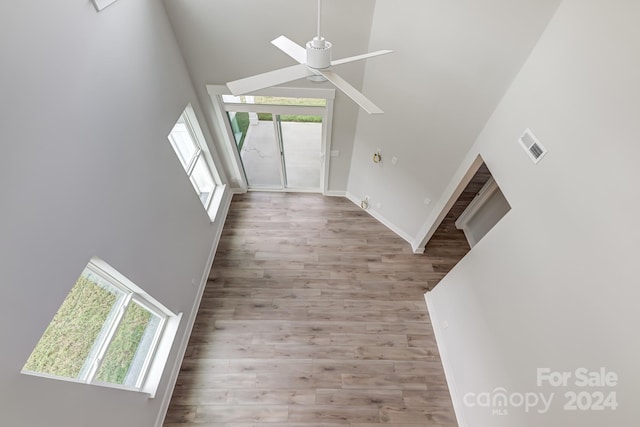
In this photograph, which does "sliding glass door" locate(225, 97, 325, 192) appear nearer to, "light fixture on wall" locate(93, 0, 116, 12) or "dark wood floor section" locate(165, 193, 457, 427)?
"dark wood floor section" locate(165, 193, 457, 427)

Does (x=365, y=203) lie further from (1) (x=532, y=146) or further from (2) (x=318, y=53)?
(2) (x=318, y=53)

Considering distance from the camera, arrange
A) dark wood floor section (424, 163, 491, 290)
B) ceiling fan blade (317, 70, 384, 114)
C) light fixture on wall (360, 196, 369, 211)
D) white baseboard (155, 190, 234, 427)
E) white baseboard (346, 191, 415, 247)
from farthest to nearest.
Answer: light fixture on wall (360, 196, 369, 211)
white baseboard (346, 191, 415, 247)
dark wood floor section (424, 163, 491, 290)
white baseboard (155, 190, 234, 427)
ceiling fan blade (317, 70, 384, 114)

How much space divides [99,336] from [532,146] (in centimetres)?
416

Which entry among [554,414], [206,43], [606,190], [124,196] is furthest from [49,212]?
[554,414]

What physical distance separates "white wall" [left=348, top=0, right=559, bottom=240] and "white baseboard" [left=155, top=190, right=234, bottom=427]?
106 inches

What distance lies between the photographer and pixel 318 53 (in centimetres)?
179

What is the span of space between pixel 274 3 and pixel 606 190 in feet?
11.7

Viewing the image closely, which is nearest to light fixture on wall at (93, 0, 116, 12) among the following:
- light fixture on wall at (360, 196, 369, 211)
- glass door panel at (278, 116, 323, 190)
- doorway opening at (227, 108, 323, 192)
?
doorway opening at (227, 108, 323, 192)

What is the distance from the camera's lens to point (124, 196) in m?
2.66

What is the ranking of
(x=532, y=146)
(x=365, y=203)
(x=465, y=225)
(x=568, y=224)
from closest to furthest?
(x=568, y=224) → (x=532, y=146) → (x=465, y=225) → (x=365, y=203)

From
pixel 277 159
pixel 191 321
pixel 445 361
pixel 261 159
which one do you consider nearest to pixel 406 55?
pixel 277 159

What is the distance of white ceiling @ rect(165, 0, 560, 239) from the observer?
8.78 feet

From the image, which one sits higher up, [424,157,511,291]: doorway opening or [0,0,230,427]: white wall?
[424,157,511,291]: doorway opening

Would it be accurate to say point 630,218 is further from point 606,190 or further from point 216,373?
point 216,373
